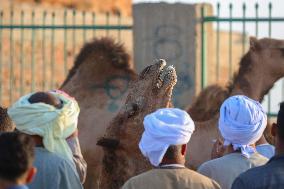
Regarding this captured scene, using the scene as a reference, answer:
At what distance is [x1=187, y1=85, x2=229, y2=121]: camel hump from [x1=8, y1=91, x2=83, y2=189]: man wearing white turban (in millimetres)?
4249

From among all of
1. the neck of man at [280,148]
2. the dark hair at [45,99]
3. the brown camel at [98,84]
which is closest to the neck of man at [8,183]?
the dark hair at [45,99]

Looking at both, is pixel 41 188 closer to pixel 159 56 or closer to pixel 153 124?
pixel 153 124

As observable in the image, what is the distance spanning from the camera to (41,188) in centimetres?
556

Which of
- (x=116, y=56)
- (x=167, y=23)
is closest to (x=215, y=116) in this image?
(x=116, y=56)

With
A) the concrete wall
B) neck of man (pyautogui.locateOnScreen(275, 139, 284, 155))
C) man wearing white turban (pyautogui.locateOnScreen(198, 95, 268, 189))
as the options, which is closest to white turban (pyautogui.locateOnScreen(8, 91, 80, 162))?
man wearing white turban (pyautogui.locateOnScreen(198, 95, 268, 189))

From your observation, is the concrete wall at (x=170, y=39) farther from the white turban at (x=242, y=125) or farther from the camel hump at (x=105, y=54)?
the white turban at (x=242, y=125)

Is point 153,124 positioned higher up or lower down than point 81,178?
higher up

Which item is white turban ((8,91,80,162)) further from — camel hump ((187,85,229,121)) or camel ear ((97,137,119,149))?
camel hump ((187,85,229,121))

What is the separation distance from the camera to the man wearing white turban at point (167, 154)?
5246mm

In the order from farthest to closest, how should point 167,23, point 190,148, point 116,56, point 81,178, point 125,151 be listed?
point 167,23, point 116,56, point 190,148, point 125,151, point 81,178

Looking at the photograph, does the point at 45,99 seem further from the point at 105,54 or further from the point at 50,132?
the point at 105,54

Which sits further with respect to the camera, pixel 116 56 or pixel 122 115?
pixel 116 56

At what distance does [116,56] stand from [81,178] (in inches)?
194

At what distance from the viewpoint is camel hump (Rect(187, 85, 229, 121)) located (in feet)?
33.0
